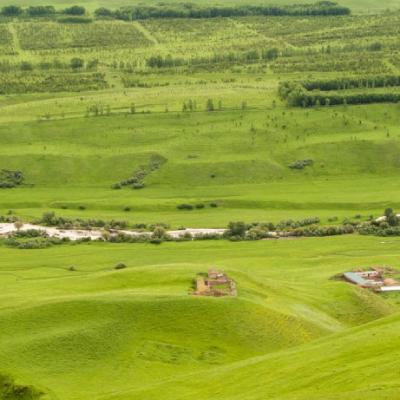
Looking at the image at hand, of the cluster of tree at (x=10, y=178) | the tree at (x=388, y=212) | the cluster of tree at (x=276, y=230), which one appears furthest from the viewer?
the cluster of tree at (x=10, y=178)

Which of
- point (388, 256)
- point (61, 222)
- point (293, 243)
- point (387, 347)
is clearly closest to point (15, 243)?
point (61, 222)

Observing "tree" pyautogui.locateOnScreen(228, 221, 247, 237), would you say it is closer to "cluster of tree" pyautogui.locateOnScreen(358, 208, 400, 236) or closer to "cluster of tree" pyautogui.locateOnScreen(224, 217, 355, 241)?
"cluster of tree" pyautogui.locateOnScreen(224, 217, 355, 241)

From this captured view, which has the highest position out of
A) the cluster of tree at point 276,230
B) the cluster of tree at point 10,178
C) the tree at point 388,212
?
the cluster of tree at point 10,178

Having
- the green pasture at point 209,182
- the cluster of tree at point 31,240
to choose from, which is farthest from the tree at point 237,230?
the cluster of tree at point 31,240

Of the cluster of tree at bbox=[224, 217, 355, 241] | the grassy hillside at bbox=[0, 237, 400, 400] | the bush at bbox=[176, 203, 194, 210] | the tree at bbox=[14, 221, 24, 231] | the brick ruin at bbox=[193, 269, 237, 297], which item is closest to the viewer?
the grassy hillside at bbox=[0, 237, 400, 400]

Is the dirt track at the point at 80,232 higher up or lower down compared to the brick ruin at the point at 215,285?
lower down

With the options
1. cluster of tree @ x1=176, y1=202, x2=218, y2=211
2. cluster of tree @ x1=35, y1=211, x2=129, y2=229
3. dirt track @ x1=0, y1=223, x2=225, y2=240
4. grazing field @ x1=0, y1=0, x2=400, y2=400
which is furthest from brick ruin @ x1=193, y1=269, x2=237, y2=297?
cluster of tree @ x1=176, y1=202, x2=218, y2=211

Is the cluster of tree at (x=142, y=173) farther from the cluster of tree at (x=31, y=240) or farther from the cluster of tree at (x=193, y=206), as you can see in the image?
the cluster of tree at (x=31, y=240)

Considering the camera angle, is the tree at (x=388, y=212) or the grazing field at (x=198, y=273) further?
the tree at (x=388, y=212)
